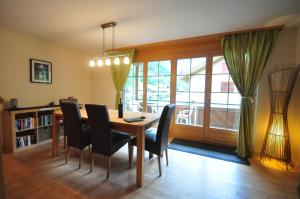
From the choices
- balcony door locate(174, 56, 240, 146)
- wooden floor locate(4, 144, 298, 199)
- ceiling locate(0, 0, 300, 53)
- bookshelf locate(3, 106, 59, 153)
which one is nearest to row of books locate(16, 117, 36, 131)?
bookshelf locate(3, 106, 59, 153)

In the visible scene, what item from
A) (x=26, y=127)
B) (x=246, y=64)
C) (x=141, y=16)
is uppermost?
(x=141, y=16)

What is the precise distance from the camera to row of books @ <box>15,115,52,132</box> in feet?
9.41

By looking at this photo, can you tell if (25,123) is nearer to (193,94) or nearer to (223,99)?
(193,94)

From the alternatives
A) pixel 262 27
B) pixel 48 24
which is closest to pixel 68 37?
pixel 48 24

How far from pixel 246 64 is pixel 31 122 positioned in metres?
4.16

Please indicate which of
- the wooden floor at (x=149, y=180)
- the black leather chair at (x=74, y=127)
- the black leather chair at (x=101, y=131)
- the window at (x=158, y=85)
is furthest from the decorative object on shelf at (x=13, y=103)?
the window at (x=158, y=85)

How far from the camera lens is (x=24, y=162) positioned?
2439mm

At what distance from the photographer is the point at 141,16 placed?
2.27 metres

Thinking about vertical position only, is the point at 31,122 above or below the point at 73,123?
below

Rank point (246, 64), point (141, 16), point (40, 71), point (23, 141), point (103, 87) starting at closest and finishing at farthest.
Answer: 1. point (141, 16)
2. point (246, 64)
3. point (23, 141)
4. point (40, 71)
5. point (103, 87)

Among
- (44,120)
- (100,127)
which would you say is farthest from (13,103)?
(100,127)

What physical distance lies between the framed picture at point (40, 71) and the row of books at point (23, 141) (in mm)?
1133

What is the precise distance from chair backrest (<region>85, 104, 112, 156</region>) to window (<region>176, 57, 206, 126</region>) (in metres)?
2.11

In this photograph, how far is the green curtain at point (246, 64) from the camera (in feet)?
8.67
